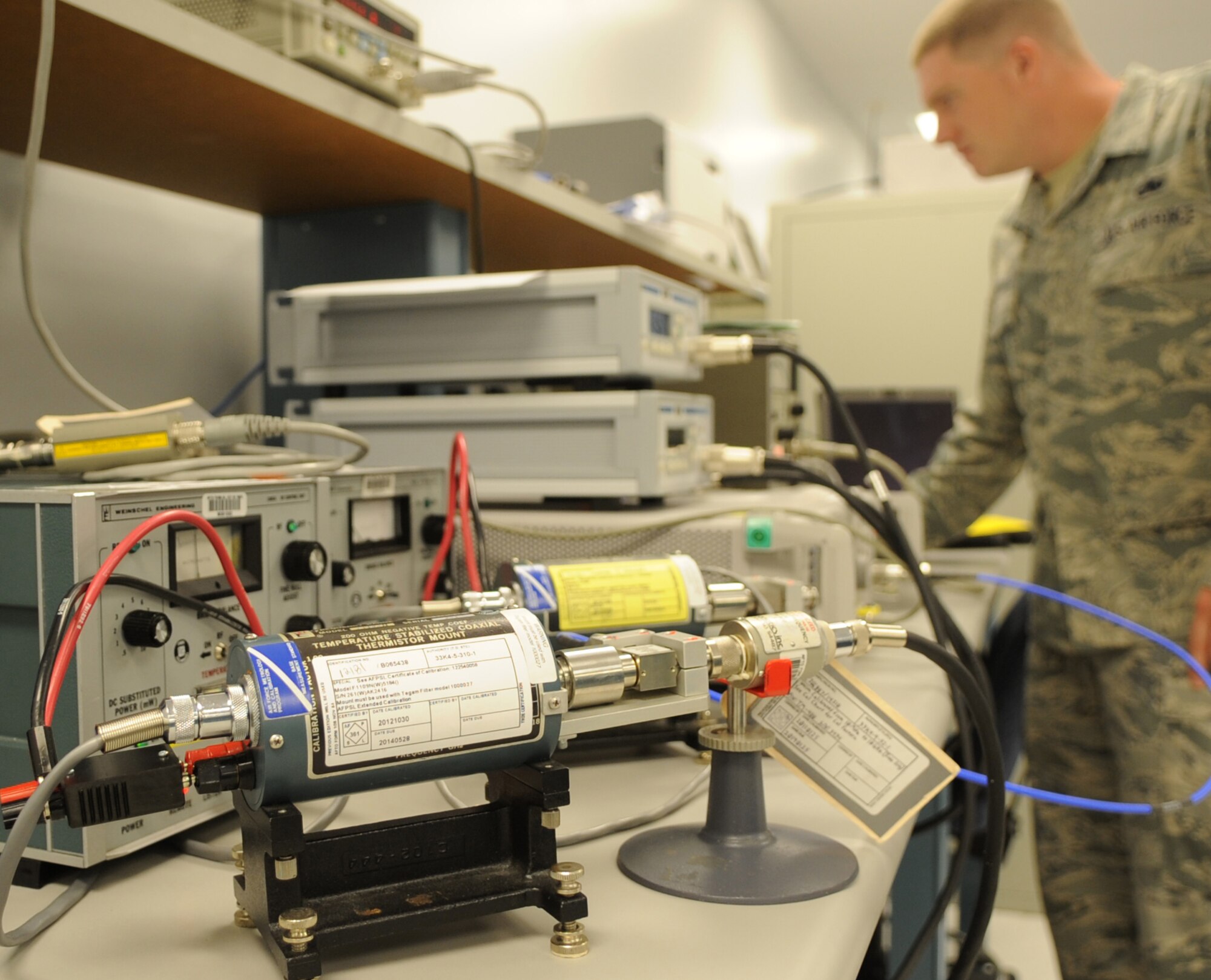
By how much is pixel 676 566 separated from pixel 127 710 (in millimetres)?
410

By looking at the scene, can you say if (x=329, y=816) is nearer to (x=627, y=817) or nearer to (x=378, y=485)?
(x=627, y=817)

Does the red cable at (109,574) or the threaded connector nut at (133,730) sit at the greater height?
the red cable at (109,574)

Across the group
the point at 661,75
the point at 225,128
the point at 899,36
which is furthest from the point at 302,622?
the point at 899,36

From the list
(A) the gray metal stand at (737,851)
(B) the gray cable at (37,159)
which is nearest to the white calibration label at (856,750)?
(A) the gray metal stand at (737,851)

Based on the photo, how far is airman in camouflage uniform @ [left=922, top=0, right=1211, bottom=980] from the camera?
4.71 ft

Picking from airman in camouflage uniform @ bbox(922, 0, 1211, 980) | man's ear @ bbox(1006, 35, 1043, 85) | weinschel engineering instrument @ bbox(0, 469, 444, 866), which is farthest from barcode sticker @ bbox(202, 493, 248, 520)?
man's ear @ bbox(1006, 35, 1043, 85)

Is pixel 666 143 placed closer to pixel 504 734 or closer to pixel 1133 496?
pixel 1133 496

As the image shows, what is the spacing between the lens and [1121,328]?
1.55 m

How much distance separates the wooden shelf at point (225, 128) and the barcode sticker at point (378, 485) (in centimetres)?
34

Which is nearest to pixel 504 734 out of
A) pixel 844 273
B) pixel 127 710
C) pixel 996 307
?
pixel 127 710

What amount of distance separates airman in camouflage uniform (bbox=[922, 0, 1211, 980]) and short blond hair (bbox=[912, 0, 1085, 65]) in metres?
0.14

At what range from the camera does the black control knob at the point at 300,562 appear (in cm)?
72

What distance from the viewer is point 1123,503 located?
5.08 ft

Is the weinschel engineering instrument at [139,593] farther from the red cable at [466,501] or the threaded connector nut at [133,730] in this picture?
the red cable at [466,501]
